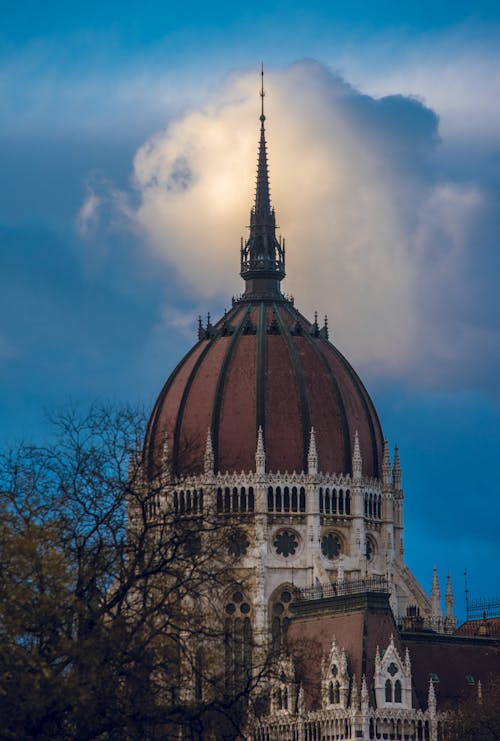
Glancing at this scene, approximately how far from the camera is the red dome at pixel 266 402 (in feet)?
466

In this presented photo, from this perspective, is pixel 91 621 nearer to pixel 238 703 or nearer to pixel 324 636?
pixel 238 703

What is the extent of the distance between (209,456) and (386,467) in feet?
48.9

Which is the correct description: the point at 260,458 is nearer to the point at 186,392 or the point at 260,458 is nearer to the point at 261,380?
the point at 261,380

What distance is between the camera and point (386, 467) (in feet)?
483

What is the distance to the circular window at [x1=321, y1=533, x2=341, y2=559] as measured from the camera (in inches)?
5591

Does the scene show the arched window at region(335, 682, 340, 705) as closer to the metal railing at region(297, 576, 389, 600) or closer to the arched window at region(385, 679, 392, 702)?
the arched window at region(385, 679, 392, 702)

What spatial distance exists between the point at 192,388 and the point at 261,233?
15.9 metres

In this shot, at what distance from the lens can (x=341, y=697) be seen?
115000mm

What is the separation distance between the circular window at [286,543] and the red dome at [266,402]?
4621 millimetres

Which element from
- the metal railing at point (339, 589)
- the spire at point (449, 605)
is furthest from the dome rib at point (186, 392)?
the spire at point (449, 605)

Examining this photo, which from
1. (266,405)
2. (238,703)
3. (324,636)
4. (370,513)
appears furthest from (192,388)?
(238,703)

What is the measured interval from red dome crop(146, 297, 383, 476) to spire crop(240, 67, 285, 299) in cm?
596

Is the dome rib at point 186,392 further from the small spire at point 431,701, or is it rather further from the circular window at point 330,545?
the small spire at point 431,701

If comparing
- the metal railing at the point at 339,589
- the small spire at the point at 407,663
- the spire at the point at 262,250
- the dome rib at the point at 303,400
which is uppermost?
the spire at the point at 262,250
